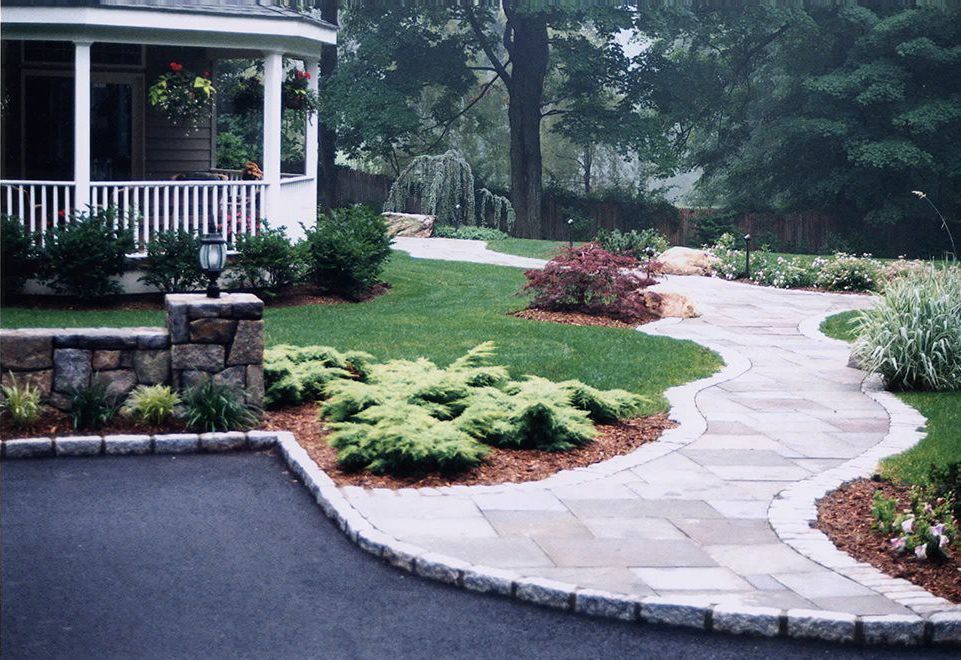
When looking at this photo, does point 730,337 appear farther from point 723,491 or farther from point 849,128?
point 849,128

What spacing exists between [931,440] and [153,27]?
10160 mm

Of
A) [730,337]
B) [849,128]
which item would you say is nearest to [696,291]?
[730,337]

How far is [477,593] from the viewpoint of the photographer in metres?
5.34

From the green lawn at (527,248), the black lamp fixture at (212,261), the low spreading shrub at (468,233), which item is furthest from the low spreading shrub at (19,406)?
the low spreading shrub at (468,233)

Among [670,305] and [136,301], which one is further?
[670,305]

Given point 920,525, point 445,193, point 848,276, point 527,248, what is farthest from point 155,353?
point 445,193

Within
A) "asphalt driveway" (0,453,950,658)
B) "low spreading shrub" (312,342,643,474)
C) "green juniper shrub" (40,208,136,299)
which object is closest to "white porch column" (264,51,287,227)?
"green juniper shrub" (40,208,136,299)

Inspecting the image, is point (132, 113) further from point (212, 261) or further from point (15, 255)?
point (212, 261)

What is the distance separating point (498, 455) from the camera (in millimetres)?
7715

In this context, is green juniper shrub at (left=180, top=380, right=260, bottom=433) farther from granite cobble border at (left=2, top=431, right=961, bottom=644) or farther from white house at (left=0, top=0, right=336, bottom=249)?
white house at (left=0, top=0, right=336, bottom=249)

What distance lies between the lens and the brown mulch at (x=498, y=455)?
709 centimetres

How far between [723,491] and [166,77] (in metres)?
10.3

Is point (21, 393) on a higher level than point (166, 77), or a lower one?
lower

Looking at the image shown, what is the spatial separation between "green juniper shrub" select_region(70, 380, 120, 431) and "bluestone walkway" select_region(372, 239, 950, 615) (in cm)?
212
